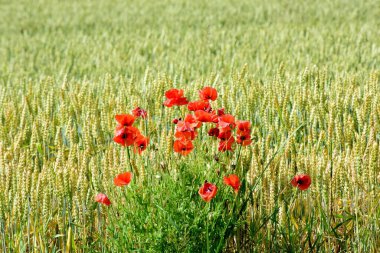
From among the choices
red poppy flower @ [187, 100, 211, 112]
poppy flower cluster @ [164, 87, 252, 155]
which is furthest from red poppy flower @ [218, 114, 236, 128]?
red poppy flower @ [187, 100, 211, 112]

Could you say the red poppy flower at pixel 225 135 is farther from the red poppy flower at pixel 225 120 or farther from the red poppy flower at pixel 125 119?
the red poppy flower at pixel 125 119

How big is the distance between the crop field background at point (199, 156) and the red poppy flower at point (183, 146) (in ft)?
0.17

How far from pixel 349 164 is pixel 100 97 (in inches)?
69.2

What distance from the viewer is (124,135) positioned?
193 centimetres

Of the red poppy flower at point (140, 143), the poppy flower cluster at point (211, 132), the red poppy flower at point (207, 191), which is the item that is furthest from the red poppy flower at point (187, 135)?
the red poppy flower at point (207, 191)

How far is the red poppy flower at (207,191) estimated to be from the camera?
1731 millimetres

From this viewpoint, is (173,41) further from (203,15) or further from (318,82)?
(318,82)

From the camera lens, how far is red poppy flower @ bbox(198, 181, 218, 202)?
173cm

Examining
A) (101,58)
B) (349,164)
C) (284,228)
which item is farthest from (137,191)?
(101,58)

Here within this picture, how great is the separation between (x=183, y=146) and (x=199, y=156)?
9 cm

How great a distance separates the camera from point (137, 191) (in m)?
2.00

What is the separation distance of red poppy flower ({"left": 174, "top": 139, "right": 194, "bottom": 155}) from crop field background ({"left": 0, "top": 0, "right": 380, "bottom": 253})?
53 mm

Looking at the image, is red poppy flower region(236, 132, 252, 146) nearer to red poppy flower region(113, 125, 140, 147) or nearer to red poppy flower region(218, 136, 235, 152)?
red poppy flower region(218, 136, 235, 152)

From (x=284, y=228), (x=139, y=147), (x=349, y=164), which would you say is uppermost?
(x=139, y=147)
